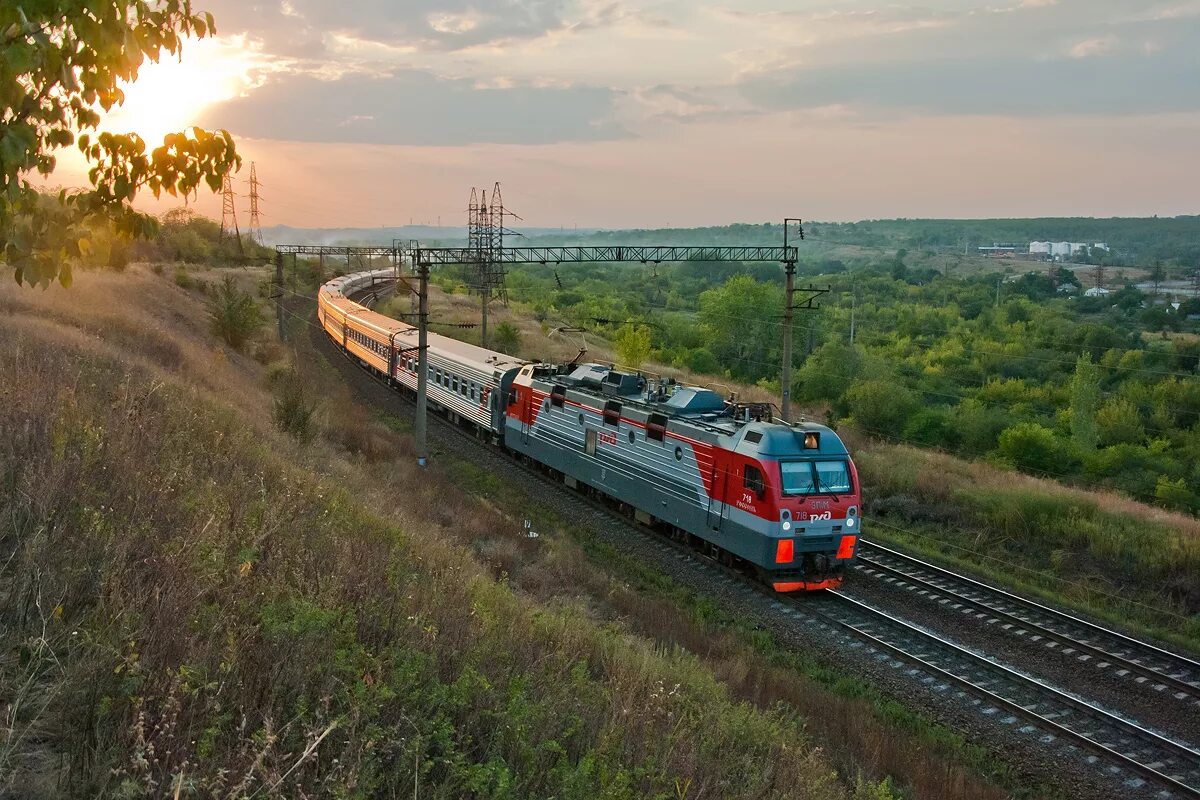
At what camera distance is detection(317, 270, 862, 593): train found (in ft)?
56.2

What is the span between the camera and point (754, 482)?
56.5 ft

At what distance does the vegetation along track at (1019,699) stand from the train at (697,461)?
1.00 m

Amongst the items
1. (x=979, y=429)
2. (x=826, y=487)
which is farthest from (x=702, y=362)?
(x=826, y=487)

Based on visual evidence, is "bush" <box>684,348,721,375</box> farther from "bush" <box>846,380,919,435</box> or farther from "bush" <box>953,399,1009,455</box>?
"bush" <box>953,399,1009,455</box>

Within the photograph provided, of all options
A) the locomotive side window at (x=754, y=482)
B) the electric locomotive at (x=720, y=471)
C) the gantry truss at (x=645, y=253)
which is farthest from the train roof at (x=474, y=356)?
the locomotive side window at (x=754, y=482)

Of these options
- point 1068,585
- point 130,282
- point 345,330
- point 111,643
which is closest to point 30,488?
point 111,643

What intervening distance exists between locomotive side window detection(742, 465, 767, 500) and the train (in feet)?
0.10

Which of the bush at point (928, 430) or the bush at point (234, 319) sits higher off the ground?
the bush at point (234, 319)

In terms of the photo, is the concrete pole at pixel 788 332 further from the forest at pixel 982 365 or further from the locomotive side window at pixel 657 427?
the locomotive side window at pixel 657 427

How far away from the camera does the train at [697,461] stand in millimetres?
17141

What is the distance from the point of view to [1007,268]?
178 m

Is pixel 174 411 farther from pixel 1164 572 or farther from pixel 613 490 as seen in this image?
pixel 1164 572

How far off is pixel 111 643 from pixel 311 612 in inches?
52.2

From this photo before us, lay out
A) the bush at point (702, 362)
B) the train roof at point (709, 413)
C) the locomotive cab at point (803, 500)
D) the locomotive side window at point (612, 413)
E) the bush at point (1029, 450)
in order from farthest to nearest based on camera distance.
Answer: the bush at point (702, 362)
the bush at point (1029, 450)
the locomotive side window at point (612, 413)
the train roof at point (709, 413)
the locomotive cab at point (803, 500)
